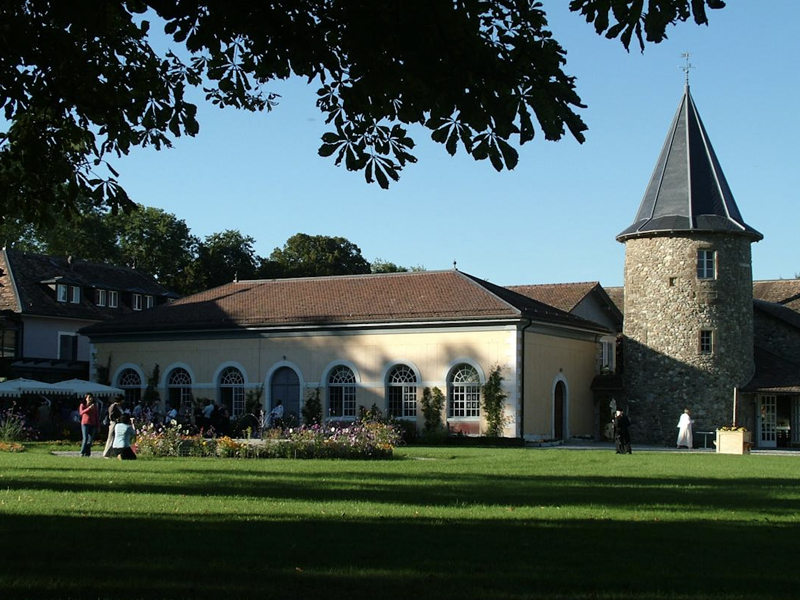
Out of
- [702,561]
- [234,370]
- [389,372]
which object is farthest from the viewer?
[234,370]

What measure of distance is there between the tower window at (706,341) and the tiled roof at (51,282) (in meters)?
30.3

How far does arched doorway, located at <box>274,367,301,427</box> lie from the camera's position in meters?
44.0

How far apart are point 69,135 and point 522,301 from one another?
31.8 m

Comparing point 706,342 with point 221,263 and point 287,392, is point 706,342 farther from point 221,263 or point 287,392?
point 221,263

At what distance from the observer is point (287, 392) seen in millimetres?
44406

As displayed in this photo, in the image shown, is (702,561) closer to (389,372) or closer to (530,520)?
(530,520)

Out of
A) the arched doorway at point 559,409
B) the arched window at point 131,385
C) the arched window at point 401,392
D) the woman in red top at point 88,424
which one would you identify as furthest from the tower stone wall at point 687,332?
the woman in red top at point 88,424

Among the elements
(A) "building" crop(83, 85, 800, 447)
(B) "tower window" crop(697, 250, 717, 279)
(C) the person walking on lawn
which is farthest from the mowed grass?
(B) "tower window" crop(697, 250, 717, 279)

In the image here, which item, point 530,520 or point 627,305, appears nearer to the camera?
point 530,520

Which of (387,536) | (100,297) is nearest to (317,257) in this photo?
(100,297)

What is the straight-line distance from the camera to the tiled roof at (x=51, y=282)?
5333 cm

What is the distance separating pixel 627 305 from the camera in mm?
45750

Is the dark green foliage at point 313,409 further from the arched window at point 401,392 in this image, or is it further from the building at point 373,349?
the arched window at point 401,392

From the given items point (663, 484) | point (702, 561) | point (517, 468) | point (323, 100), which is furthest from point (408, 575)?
point (517, 468)
